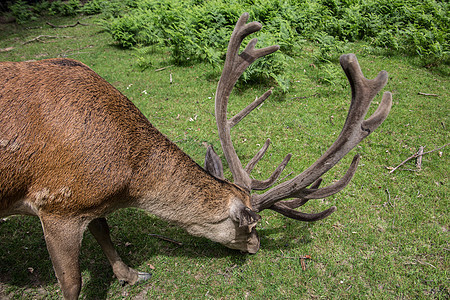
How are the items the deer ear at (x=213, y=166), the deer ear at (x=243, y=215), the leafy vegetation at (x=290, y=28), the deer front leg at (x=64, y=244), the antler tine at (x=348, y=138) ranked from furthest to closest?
the leafy vegetation at (x=290, y=28)
the deer ear at (x=213, y=166)
the deer ear at (x=243, y=215)
the deer front leg at (x=64, y=244)
the antler tine at (x=348, y=138)

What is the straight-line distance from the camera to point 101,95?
8.63 feet

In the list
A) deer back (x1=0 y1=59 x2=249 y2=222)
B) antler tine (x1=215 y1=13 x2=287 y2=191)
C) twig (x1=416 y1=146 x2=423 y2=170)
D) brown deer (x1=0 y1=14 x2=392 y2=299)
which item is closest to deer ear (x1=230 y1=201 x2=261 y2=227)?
brown deer (x1=0 y1=14 x2=392 y2=299)

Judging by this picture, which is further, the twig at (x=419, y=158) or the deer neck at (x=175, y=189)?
the twig at (x=419, y=158)

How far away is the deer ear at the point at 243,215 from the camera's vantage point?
2645 mm

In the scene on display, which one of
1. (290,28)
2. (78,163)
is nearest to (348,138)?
(78,163)

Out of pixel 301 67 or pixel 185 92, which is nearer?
pixel 185 92

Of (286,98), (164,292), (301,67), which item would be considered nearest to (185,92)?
(286,98)

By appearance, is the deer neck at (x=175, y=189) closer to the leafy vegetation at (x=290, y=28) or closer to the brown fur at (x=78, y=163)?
the brown fur at (x=78, y=163)

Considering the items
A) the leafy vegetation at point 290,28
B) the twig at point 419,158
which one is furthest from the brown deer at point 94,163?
the leafy vegetation at point 290,28

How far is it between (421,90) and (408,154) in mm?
2264

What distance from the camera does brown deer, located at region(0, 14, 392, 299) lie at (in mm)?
2365

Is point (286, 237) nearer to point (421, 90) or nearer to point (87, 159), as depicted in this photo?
point (87, 159)

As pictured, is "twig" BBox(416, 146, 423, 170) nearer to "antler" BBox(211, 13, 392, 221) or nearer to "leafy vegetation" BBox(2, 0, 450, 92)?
"antler" BBox(211, 13, 392, 221)

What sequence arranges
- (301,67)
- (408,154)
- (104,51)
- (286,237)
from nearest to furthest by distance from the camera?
(286,237) → (408,154) → (301,67) → (104,51)
